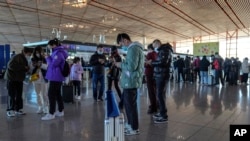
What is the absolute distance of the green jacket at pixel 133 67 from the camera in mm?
3877

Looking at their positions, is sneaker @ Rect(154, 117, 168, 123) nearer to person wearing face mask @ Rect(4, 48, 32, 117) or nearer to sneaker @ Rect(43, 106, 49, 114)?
sneaker @ Rect(43, 106, 49, 114)

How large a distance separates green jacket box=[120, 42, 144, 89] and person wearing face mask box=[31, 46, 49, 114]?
2.45 m

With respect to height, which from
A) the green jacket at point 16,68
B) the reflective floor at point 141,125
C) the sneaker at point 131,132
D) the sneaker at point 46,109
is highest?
the green jacket at point 16,68

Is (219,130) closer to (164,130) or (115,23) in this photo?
(164,130)

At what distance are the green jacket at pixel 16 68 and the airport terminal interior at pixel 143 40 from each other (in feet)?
2.71

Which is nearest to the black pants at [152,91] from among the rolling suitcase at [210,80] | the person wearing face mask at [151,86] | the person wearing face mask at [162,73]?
the person wearing face mask at [151,86]

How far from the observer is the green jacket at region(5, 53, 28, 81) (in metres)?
5.30

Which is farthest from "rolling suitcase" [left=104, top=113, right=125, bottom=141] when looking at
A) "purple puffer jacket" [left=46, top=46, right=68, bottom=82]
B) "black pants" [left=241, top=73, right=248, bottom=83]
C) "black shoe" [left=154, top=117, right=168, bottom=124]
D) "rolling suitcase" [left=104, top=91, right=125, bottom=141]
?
"black pants" [left=241, top=73, right=248, bottom=83]

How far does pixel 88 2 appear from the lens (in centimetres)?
1423

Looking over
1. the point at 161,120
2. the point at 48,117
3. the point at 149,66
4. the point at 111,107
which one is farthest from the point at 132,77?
the point at 48,117

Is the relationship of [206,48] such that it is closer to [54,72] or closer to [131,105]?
[54,72]

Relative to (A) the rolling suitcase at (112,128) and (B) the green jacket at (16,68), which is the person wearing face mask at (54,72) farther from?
(A) the rolling suitcase at (112,128)

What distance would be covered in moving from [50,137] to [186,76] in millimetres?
13367

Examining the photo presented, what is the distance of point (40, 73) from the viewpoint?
5.75 m
